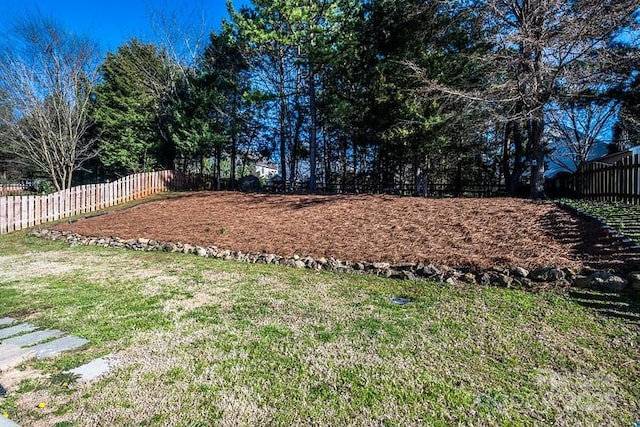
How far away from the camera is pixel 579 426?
1.86m

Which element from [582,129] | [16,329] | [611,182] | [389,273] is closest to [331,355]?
[389,273]

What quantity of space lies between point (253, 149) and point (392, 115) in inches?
447

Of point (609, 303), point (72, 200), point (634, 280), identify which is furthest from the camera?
point (72, 200)

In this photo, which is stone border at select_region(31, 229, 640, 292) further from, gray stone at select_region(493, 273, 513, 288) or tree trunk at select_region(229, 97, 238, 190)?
tree trunk at select_region(229, 97, 238, 190)

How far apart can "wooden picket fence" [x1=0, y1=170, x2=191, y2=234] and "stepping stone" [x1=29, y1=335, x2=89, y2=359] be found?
8828 mm

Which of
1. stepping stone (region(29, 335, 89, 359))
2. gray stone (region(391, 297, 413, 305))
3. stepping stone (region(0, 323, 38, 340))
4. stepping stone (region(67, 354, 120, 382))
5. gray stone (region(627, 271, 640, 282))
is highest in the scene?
gray stone (region(627, 271, 640, 282))

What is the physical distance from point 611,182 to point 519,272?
6499 mm

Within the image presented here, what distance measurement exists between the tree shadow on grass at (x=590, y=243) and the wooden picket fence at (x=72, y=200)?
12096 millimetres

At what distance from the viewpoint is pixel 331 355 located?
2.62 m

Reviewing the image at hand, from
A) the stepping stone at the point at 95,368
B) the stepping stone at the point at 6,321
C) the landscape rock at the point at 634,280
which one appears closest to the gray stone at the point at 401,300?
the landscape rock at the point at 634,280

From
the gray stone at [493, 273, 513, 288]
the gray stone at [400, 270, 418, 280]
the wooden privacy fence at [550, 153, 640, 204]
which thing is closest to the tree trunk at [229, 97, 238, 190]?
the wooden privacy fence at [550, 153, 640, 204]

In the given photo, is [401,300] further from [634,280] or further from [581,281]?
[634,280]

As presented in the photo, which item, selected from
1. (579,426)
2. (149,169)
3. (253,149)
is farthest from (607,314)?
(149,169)

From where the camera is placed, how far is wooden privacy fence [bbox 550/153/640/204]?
7.63 meters
